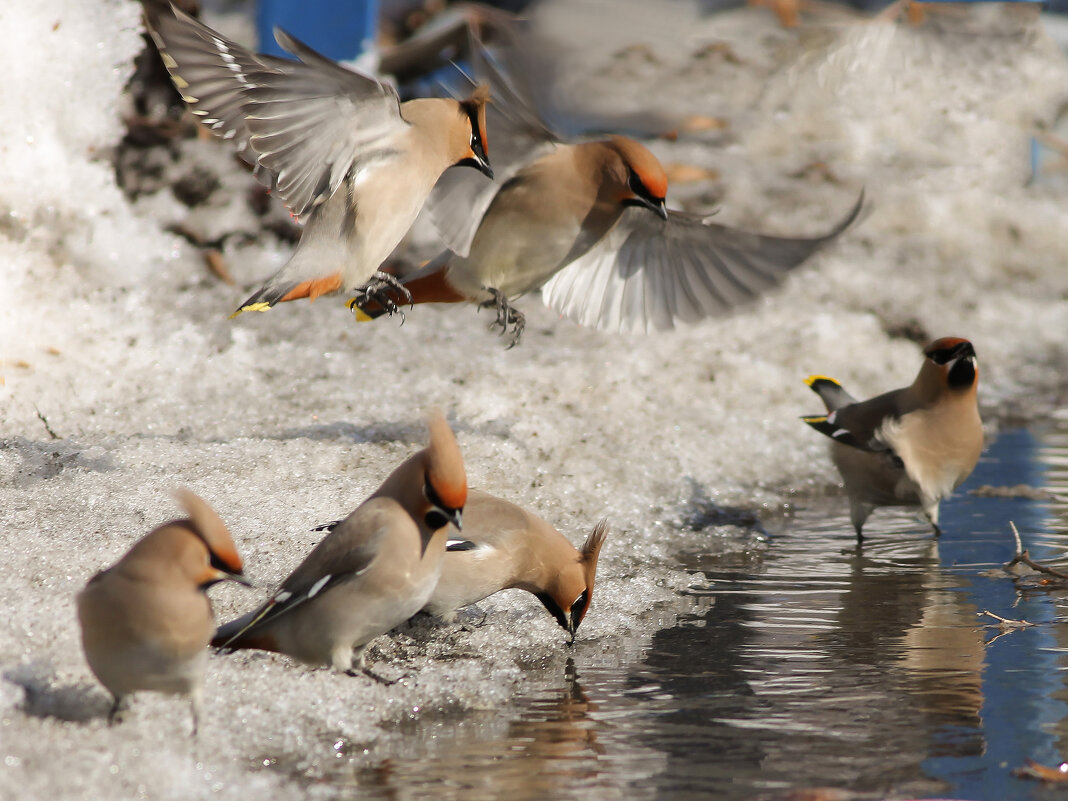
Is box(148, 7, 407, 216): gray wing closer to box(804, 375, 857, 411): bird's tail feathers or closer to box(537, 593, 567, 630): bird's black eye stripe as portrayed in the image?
box(537, 593, 567, 630): bird's black eye stripe

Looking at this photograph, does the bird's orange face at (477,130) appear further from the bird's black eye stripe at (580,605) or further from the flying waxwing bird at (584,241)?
the bird's black eye stripe at (580,605)

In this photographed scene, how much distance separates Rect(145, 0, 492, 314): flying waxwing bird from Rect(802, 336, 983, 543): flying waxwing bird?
151 centimetres

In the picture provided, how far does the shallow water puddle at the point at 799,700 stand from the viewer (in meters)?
2.47

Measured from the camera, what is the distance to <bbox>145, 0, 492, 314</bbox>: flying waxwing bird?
3605 mm

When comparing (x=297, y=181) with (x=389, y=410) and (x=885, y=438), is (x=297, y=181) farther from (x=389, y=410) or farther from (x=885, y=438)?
(x=885, y=438)

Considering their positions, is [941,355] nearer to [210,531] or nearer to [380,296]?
[380,296]

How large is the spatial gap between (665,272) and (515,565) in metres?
1.66

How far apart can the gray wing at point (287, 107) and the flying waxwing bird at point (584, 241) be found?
45 cm

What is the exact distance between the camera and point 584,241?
14.4ft

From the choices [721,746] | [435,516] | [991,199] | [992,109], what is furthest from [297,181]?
[992,109]

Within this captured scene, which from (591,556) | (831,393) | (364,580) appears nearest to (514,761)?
(364,580)

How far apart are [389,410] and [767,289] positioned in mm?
1403

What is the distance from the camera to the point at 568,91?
18.4 feet

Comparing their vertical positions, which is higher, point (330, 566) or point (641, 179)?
point (641, 179)
